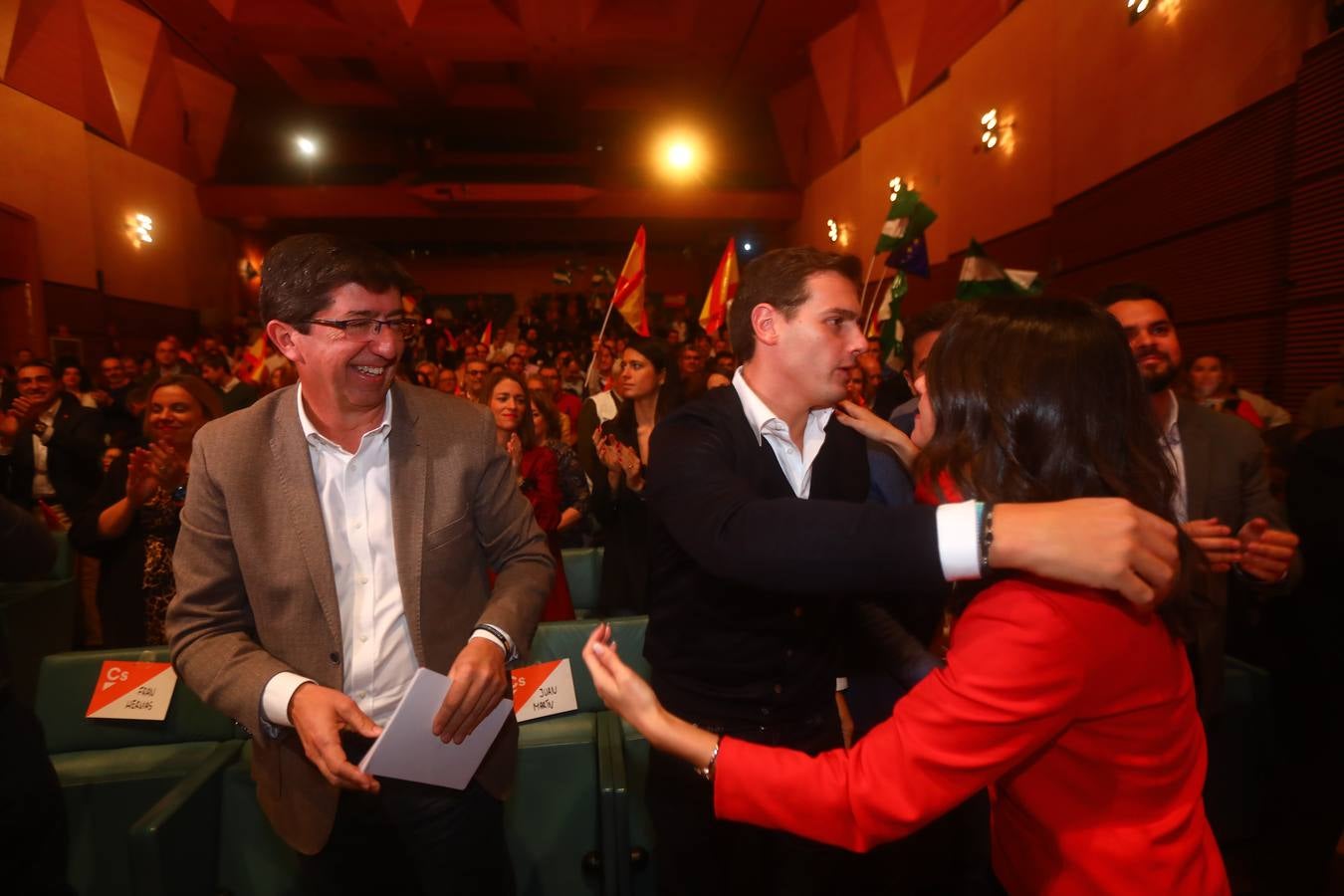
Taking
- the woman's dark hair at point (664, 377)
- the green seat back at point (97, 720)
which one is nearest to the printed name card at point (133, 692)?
the green seat back at point (97, 720)

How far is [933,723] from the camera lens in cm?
89

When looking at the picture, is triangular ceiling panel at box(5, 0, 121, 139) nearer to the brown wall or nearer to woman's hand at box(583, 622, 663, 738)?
woman's hand at box(583, 622, 663, 738)

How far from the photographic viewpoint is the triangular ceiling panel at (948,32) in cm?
723

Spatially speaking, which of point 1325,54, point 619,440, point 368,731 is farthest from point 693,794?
point 1325,54

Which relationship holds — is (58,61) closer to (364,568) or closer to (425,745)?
(364,568)

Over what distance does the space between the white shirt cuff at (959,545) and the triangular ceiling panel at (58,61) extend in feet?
38.3

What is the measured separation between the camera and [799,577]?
965 millimetres

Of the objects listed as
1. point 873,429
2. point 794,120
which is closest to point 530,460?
point 873,429

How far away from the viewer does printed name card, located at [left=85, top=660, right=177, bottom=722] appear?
2.33 meters

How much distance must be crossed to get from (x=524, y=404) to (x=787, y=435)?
7.51ft

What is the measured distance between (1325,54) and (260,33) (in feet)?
40.3

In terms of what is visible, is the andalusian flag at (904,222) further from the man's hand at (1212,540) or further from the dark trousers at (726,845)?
the dark trousers at (726,845)

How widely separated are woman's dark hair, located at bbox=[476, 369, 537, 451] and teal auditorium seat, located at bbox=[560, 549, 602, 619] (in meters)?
0.63

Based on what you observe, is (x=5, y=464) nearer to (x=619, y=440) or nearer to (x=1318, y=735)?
(x=619, y=440)
